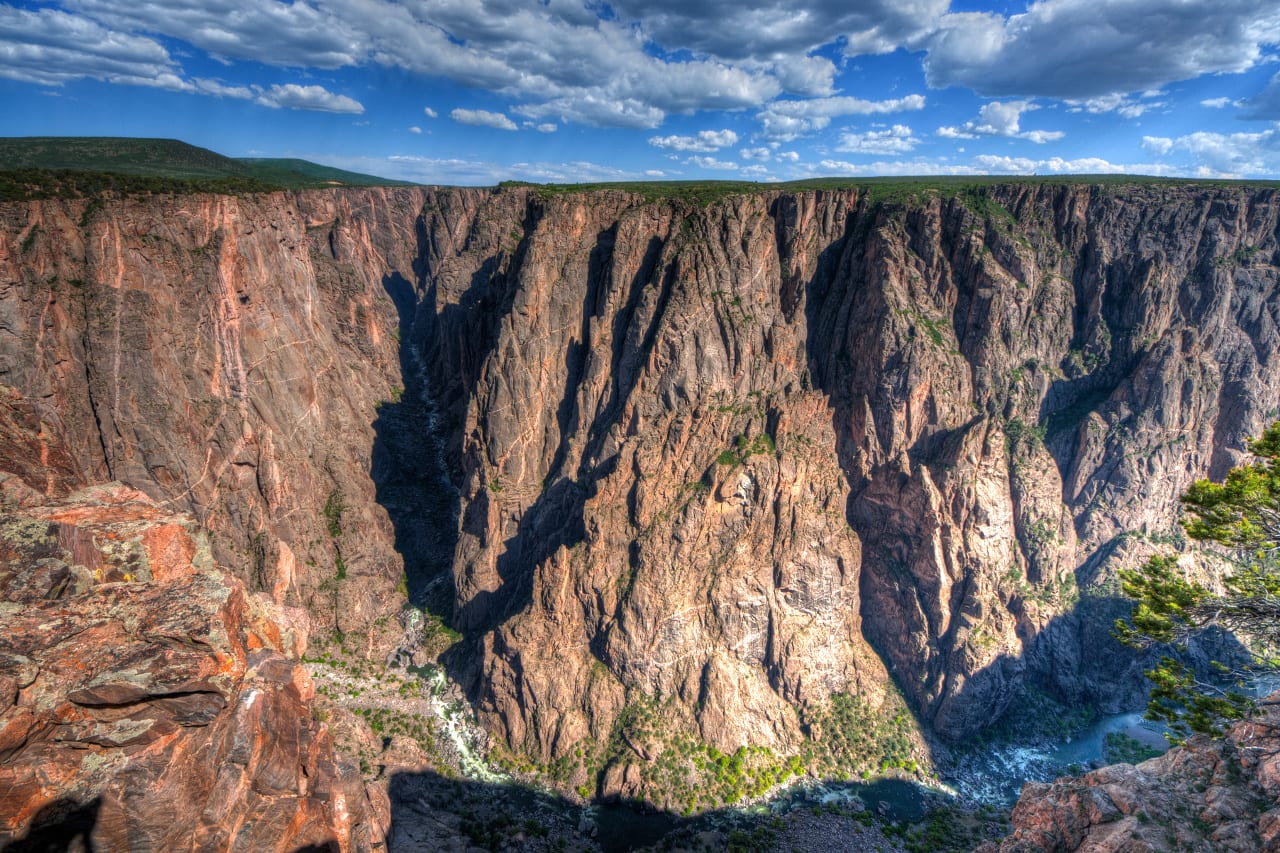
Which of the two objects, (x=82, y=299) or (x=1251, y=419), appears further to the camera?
(x=1251, y=419)

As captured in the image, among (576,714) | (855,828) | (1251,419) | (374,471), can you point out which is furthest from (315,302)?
(1251,419)

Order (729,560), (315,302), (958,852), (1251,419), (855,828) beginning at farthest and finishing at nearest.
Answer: (315,302) < (1251,419) < (729,560) < (855,828) < (958,852)

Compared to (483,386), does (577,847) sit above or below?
below

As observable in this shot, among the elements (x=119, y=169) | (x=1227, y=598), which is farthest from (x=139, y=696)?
(x=119, y=169)

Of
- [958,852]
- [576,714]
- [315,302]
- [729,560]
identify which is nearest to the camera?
[958,852]

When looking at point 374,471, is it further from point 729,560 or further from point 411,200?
point 411,200

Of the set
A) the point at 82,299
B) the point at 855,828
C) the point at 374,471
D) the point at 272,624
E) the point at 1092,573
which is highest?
the point at 82,299

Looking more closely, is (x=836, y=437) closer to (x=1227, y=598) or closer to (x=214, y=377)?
(x=1227, y=598)

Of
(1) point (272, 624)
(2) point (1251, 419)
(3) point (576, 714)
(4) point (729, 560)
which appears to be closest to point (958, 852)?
(4) point (729, 560)
